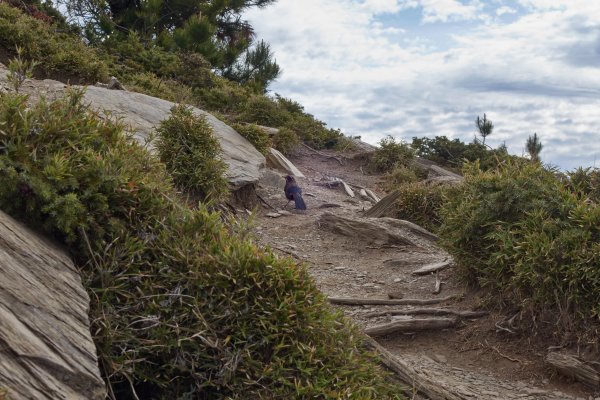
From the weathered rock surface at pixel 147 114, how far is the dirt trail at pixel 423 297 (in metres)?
0.82

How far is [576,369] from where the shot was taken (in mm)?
7133

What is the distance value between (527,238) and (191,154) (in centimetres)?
560

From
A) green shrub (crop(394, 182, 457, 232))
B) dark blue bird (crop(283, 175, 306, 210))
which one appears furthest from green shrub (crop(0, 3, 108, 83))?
green shrub (crop(394, 182, 457, 232))

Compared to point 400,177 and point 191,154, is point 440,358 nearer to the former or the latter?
point 191,154

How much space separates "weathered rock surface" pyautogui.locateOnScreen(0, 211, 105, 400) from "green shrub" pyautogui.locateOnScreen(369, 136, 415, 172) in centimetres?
1645

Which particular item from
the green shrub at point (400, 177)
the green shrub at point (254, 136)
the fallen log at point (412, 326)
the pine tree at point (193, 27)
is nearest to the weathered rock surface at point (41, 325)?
the fallen log at point (412, 326)

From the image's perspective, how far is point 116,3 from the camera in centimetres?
3033

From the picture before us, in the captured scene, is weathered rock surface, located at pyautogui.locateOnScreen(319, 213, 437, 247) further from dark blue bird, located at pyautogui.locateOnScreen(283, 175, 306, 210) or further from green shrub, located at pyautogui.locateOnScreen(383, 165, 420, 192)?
green shrub, located at pyautogui.locateOnScreen(383, 165, 420, 192)

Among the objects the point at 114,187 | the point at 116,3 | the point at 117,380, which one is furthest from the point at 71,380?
the point at 116,3

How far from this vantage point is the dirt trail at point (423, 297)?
725 cm

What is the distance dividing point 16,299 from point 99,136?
6.40ft

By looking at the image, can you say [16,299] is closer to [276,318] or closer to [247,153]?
[276,318]

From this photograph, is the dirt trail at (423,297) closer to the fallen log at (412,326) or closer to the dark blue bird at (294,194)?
the fallen log at (412,326)

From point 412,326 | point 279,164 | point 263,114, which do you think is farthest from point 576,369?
point 263,114
